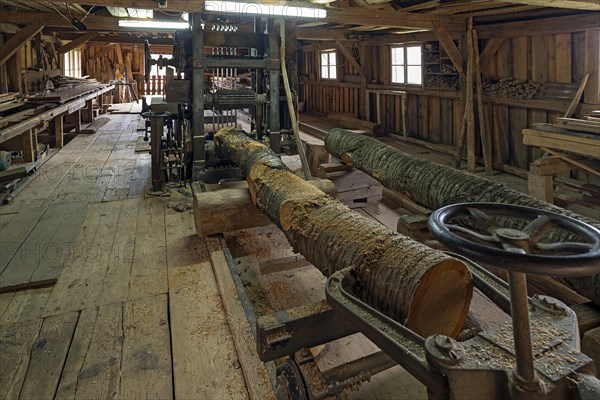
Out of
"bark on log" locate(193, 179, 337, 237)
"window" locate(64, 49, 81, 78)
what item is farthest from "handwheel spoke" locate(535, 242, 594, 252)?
"window" locate(64, 49, 81, 78)

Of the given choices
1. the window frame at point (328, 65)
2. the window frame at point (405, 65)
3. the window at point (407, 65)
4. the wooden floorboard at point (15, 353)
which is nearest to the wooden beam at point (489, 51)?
the window frame at point (405, 65)

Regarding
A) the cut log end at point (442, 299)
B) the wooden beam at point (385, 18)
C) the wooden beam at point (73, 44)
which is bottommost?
the cut log end at point (442, 299)

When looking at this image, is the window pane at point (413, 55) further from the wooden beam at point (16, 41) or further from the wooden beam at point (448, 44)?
the wooden beam at point (16, 41)

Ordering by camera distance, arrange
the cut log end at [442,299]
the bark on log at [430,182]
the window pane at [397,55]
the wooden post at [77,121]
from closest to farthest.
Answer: the cut log end at [442,299], the bark on log at [430,182], the window pane at [397,55], the wooden post at [77,121]

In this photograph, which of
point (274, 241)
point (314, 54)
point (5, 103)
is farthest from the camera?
point (314, 54)

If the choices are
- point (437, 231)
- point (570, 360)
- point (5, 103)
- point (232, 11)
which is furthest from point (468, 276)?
point (5, 103)

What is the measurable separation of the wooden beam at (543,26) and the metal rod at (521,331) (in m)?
4.82

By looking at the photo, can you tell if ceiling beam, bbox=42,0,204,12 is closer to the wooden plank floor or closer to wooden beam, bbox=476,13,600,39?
the wooden plank floor

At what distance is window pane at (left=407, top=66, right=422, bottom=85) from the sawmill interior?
0.34m

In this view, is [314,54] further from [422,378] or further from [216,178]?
[422,378]

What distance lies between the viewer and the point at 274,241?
3.33 meters

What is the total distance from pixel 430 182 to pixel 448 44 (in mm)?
3710

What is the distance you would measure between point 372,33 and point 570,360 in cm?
821

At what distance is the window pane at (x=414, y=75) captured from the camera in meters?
7.69
